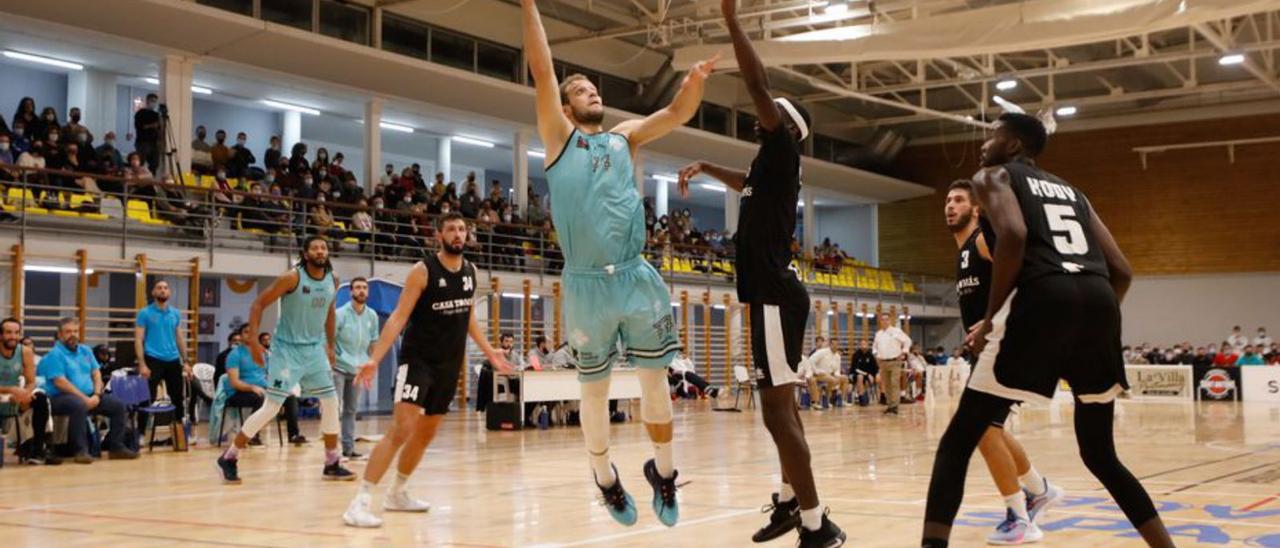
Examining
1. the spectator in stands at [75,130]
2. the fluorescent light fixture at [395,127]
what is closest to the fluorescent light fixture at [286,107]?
the fluorescent light fixture at [395,127]

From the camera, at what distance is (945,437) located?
4.63 metres

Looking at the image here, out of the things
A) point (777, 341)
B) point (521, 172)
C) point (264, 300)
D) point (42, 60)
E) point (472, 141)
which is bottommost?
point (777, 341)

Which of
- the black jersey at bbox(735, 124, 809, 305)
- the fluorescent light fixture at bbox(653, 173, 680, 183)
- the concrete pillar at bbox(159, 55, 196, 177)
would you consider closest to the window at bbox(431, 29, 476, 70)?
the concrete pillar at bbox(159, 55, 196, 177)

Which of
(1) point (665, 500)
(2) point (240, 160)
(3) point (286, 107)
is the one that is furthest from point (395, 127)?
(1) point (665, 500)

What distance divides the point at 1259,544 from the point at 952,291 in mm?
38811

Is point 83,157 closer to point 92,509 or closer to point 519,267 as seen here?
point 519,267

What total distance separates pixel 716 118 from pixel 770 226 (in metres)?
31.1

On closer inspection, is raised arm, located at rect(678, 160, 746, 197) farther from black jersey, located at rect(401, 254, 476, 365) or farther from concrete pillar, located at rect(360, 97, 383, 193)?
concrete pillar, located at rect(360, 97, 383, 193)

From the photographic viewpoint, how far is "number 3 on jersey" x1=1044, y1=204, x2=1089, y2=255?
4.70 m

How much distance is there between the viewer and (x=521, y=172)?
98.5ft

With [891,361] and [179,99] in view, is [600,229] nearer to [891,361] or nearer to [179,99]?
[891,361]

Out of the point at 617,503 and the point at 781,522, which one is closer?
the point at 617,503

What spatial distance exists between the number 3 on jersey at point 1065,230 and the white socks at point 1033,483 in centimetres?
235

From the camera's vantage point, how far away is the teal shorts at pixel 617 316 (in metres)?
5.39
